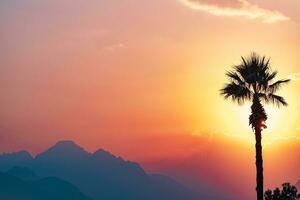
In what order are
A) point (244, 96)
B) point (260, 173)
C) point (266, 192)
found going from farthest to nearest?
point (266, 192)
point (244, 96)
point (260, 173)

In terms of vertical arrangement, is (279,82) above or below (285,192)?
above

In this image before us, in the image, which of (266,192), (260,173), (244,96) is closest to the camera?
(260,173)

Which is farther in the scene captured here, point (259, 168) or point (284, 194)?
point (284, 194)

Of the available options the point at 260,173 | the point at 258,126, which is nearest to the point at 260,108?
the point at 258,126

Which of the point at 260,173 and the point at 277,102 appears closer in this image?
the point at 260,173

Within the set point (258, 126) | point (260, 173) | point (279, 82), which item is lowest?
point (260, 173)

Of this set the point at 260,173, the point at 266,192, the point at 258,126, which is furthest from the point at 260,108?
the point at 266,192

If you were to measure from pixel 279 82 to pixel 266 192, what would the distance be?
521 inches

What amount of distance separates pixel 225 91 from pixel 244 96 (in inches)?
62.7

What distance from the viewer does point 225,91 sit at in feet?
156

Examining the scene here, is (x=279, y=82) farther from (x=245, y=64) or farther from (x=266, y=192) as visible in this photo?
(x=266, y=192)

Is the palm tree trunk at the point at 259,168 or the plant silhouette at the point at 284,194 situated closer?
the palm tree trunk at the point at 259,168

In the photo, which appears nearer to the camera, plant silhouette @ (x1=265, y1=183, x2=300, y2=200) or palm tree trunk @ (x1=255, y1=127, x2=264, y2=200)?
palm tree trunk @ (x1=255, y1=127, x2=264, y2=200)

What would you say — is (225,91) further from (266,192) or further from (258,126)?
(266,192)
